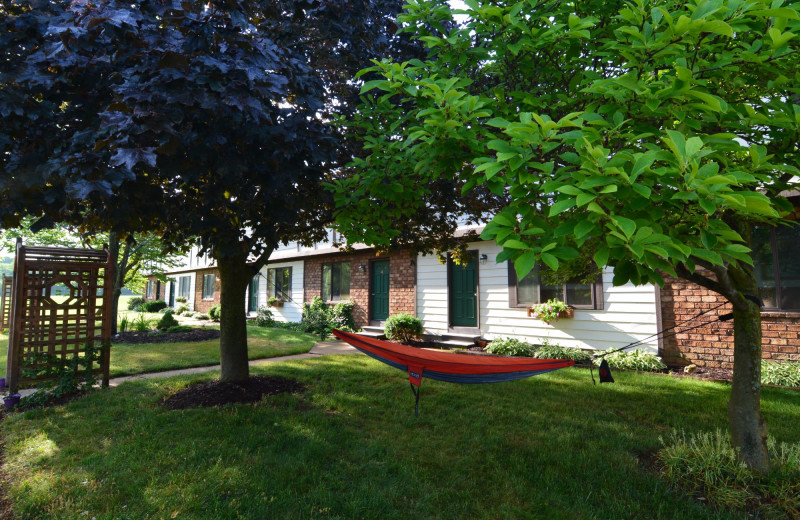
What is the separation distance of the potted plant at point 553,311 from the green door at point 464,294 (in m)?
1.79

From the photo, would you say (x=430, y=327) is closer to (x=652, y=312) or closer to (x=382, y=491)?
(x=652, y=312)

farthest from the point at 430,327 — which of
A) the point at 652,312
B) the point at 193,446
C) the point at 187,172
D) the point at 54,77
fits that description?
the point at 54,77

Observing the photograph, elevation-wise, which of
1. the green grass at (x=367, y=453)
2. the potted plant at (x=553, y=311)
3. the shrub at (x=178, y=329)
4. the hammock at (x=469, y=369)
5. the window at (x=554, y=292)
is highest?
the window at (x=554, y=292)

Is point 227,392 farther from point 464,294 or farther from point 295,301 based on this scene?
point 295,301

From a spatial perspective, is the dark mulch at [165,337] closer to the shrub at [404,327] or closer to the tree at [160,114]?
the shrub at [404,327]

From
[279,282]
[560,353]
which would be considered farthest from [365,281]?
[560,353]

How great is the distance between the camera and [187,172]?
2.99 m

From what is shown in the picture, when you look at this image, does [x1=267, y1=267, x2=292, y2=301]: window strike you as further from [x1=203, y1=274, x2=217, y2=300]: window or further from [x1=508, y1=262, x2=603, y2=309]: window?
[x1=508, y1=262, x2=603, y2=309]: window

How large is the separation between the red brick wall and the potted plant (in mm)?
3403

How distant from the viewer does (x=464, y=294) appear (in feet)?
31.8

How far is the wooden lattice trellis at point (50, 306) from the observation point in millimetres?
5023

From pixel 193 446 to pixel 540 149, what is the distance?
144 inches

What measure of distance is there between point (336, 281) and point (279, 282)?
361 cm

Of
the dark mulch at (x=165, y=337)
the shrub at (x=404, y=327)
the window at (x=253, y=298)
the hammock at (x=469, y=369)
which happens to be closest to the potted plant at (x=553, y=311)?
the shrub at (x=404, y=327)
